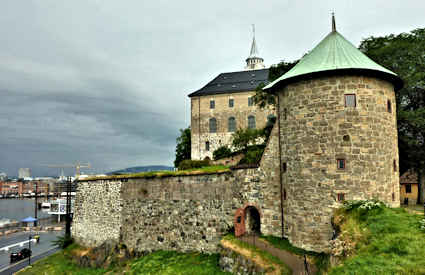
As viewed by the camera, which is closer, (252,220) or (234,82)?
(252,220)

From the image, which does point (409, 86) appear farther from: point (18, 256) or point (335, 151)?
point (18, 256)

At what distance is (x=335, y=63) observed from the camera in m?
13.1

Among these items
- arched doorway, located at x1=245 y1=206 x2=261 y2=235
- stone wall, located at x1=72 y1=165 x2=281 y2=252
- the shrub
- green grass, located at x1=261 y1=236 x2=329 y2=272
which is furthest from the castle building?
the shrub

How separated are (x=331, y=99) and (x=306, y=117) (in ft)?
4.39

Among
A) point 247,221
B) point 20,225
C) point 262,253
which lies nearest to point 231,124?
point 247,221

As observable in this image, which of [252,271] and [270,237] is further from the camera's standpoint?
[270,237]

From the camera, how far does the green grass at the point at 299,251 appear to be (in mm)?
11650

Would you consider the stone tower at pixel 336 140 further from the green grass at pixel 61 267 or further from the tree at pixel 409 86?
the green grass at pixel 61 267

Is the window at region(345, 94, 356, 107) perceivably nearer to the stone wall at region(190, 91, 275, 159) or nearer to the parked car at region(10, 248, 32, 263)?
the stone wall at region(190, 91, 275, 159)

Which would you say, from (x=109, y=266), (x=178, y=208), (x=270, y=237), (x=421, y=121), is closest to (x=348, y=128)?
(x=270, y=237)

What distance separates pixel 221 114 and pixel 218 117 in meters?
0.64

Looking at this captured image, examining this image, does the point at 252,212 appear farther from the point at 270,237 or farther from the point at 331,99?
the point at 331,99

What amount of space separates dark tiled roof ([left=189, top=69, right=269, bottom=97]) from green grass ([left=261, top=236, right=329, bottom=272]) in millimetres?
30484

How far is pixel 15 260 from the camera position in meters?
31.8
